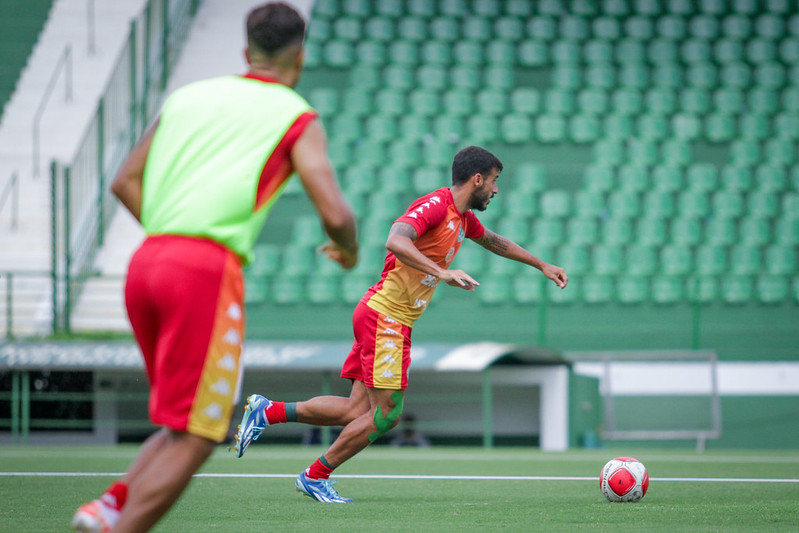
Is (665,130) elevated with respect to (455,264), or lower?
elevated

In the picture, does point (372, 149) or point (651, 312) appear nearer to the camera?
point (651, 312)

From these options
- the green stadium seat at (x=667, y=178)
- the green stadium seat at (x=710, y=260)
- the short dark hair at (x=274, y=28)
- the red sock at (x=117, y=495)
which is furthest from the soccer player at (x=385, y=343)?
the green stadium seat at (x=667, y=178)

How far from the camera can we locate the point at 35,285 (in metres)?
15.7

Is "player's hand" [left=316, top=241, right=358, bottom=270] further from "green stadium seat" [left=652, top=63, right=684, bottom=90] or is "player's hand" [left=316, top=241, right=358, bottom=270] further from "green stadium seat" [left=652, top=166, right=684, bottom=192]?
"green stadium seat" [left=652, top=63, right=684, bottom=90]

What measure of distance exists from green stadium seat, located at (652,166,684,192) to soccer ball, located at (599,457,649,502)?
10.8m

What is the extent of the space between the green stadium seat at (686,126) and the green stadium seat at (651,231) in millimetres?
1737

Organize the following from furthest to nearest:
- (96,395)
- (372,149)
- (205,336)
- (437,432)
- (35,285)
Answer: (372,149) → (35,285) → (437,432) → (96,395) → (205,336)

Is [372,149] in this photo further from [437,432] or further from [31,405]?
[31,405]

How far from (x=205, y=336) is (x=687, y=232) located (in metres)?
13.6

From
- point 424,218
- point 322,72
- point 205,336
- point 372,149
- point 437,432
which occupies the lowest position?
point 437,432

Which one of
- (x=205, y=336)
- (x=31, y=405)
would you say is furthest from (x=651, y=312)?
(x=205, y=336)

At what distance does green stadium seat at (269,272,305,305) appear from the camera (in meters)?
15.1

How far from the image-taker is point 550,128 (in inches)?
665

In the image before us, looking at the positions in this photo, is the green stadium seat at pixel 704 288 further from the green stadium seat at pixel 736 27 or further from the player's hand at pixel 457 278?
the player's hand at pixel 457 278
